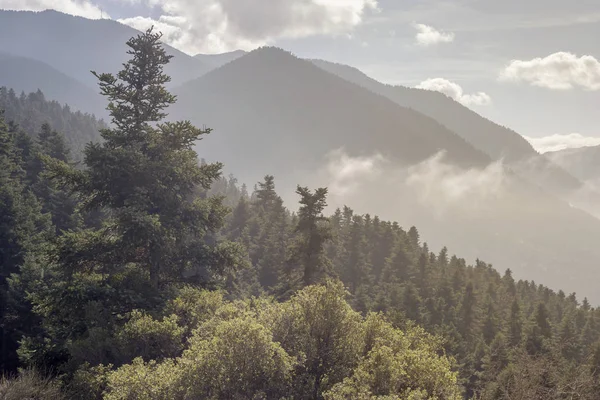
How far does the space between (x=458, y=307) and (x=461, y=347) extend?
464 inches

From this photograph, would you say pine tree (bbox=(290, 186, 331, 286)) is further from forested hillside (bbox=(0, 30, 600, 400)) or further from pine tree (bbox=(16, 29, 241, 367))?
pine tree (bbox=(16, 29, 241, 367))

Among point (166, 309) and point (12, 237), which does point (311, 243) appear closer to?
point (166, 309)

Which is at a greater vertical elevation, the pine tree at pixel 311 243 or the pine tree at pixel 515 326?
the pine tree at pixel 311 243

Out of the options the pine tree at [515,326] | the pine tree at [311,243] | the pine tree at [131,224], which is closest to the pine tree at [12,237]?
the pine tree at [131,224]

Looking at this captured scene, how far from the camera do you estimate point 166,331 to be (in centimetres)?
1498

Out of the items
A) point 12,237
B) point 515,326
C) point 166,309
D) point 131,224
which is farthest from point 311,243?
point 515,326

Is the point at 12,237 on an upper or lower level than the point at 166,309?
upper

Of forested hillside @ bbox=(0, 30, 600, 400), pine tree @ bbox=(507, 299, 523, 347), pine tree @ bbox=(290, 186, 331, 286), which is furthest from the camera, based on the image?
pine tree @ bbox=(507, 299, 523, 347)

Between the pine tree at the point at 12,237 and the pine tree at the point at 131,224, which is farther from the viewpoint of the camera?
the pine tree at the point at 12,237

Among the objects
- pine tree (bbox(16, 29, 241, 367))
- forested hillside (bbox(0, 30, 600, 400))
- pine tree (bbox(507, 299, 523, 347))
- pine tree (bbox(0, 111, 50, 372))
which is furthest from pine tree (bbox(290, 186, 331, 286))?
pine tree (bbox(507, 299, 523, 347))

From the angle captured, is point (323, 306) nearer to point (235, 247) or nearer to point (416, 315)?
point (235, 247)

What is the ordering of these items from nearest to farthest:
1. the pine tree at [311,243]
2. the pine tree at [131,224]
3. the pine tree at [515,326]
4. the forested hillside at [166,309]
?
the forested hillside at [166,309] → the pine tree at [131,224] → the pine tree at [311,243] → the pine tree at [515,326]

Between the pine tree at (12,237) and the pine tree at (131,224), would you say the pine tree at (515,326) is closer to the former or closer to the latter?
the pine tree at (131,224)

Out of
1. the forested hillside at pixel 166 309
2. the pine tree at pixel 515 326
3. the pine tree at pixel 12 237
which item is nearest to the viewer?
the forested hillside at pixel 166 309
